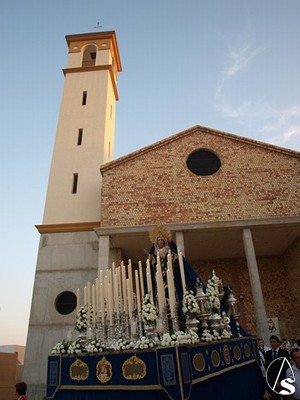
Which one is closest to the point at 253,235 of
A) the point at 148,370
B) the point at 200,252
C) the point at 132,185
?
the point at 200,252

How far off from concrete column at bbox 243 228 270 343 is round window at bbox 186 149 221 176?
326 cm

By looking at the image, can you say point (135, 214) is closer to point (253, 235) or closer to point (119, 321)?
point (253, 235)

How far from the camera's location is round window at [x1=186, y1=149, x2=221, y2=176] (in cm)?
1452

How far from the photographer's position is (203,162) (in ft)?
48.5

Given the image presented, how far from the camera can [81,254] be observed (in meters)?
14.5

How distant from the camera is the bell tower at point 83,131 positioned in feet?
52.3

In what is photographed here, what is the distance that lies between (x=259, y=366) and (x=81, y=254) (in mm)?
9162

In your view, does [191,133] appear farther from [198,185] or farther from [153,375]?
[153,375]

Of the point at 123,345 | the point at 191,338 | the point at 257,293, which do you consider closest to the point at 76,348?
the point at 123,345

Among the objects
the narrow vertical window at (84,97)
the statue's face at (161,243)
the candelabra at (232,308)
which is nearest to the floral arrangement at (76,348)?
the statue's face at (161,243)

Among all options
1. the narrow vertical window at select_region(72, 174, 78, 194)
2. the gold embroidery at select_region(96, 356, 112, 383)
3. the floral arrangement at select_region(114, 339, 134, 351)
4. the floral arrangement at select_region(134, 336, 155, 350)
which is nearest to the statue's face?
the floral arrangement at select_region(114, 339, 134, 351)

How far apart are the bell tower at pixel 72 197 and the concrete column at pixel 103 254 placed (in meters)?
0.18

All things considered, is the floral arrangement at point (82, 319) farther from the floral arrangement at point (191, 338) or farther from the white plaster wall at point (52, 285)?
the white plaster wall at point (52, 285)

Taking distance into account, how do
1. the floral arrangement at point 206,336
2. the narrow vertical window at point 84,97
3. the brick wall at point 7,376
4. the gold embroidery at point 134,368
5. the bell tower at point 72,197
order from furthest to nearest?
1. the narrow vertical window at point 84,97
2. the bell tower at point 72,197
3. the brick wall at point 7,376
4. the floral arrangement at point 206,336
5. the gold embroidery at point 134,368
